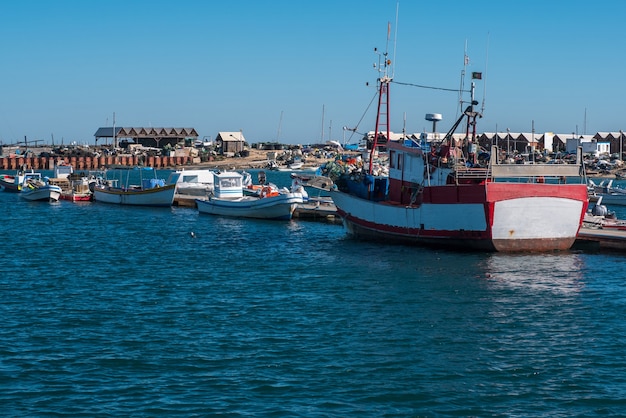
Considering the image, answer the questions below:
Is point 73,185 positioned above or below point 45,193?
above

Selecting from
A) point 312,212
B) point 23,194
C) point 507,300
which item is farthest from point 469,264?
point 23,194

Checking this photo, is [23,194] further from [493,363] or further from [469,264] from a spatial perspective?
[493,363]

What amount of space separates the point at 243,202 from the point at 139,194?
17.9 metres

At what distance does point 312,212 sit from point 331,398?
148 feet

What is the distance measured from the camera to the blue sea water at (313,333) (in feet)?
66.0

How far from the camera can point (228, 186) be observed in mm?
71562

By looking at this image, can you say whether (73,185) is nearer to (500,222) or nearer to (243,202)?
(243,202)

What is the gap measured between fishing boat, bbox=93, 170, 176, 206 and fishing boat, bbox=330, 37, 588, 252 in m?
33.6

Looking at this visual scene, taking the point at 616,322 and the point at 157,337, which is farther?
the point at 616,322

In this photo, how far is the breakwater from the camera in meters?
180

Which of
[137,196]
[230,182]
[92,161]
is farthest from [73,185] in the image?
[92,161]

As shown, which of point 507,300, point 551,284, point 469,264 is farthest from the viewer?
point 469,264

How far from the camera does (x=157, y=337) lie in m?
25.7

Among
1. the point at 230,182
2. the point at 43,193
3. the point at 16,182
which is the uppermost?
the point at 230,182
